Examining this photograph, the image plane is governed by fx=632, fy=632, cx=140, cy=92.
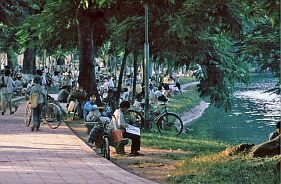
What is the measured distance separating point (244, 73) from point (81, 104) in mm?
12543

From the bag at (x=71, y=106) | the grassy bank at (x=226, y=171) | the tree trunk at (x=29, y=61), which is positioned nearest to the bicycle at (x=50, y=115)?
the bag at (x=71, y=106)

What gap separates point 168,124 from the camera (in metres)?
20.9

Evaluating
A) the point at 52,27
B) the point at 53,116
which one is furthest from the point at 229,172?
the point at 52,27

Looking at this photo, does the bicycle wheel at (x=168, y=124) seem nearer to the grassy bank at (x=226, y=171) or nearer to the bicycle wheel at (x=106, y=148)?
the grassy bank at (x=226, y=171)

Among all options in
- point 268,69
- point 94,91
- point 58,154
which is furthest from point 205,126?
point 58,154

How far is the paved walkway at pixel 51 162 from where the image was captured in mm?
10367

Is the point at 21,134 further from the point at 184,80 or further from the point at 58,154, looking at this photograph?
the point at 184,80

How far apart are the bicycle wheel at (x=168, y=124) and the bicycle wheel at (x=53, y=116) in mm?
3425

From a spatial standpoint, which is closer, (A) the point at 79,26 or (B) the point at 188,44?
(A) the point at 79,26

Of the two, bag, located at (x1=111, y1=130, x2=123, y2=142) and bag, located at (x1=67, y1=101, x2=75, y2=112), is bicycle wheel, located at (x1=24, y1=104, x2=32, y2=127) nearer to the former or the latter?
bag, located at (x1=67, y1=101, x2=75, y2=112)

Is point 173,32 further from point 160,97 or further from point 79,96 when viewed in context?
point 79,96

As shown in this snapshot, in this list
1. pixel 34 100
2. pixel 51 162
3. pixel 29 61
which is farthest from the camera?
pixel 29 61

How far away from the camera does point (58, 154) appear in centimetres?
1352

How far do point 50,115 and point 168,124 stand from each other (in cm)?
388
